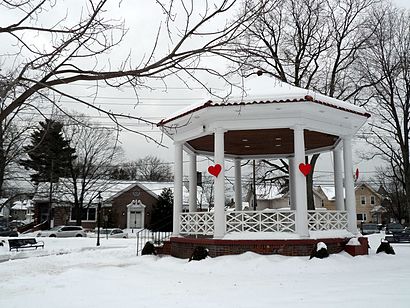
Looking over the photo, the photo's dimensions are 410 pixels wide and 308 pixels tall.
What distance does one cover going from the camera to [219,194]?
39.8 ft

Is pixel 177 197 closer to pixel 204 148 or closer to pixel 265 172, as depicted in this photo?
pixel 204 148

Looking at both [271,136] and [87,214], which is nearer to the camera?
[271,136]

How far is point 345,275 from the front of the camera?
949cm

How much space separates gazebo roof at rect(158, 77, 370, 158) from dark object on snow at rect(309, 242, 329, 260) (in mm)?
3517

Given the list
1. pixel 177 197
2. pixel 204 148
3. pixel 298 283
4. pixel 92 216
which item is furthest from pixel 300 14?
pixel 92 216

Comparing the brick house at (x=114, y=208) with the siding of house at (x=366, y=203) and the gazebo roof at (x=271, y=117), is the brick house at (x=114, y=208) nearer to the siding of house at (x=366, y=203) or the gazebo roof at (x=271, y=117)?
the siding of house at (x=366, y=203)

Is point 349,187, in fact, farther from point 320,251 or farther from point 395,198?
point 395,198

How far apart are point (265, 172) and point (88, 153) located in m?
25.4

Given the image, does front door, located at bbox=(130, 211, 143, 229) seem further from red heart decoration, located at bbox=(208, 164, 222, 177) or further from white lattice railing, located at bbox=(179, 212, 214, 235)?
red heart decoration, located at bbox=(208, 164, 222, 177)

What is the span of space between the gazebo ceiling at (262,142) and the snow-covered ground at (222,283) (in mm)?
4300

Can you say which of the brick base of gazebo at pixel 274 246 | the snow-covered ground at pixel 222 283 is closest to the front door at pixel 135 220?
the snow-covered ground at pixel 222 283

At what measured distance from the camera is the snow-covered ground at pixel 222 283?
22.4ft

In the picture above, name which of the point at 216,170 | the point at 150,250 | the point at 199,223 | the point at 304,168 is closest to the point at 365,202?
the point at 150,250

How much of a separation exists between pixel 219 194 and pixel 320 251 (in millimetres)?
3280
